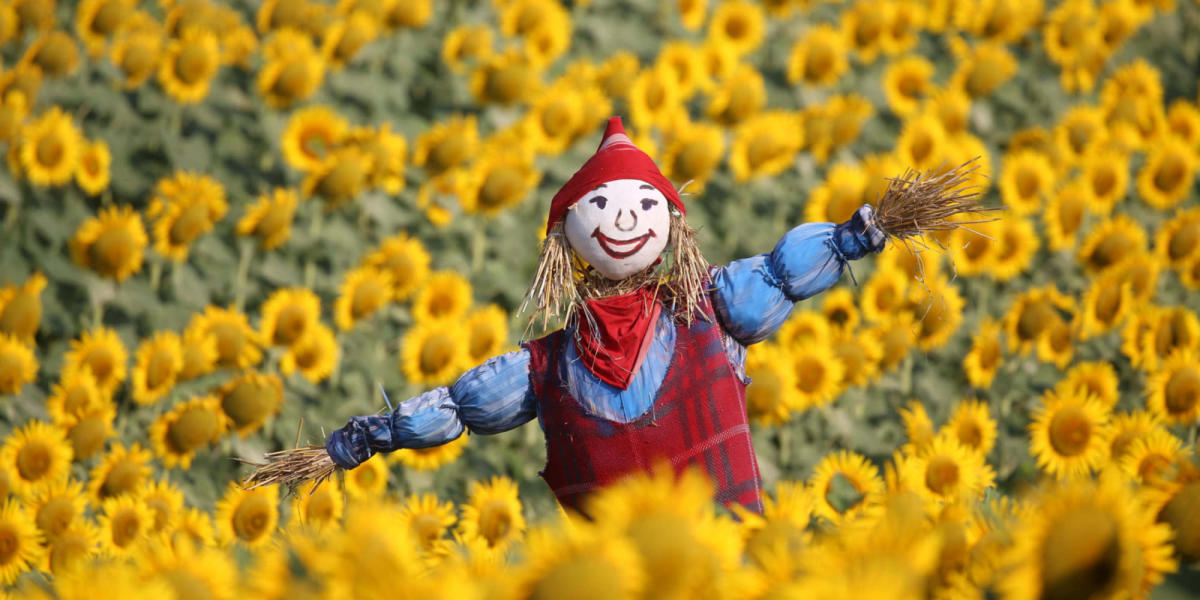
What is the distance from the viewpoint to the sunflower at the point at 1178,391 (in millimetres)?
2730

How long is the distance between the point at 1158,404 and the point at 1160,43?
2.39 metres

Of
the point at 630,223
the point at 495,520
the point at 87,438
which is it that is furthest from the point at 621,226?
the point at 87,438

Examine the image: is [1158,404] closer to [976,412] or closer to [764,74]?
[976,412]

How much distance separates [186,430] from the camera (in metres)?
2.81

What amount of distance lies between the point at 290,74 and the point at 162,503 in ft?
5.65

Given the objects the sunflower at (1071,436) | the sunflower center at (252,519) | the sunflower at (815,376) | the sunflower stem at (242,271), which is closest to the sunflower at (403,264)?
the sunflower stem at (242,271)

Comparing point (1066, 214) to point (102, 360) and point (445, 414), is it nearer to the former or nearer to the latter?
point (445, 414)

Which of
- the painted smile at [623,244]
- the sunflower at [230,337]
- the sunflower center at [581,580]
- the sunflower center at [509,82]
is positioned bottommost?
the sunflower center at [581,580]

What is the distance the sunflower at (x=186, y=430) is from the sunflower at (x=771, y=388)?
58.9 inches

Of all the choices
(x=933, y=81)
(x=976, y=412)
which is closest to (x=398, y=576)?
(x=976, y=412)

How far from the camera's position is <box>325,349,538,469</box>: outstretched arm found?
198 centimetres

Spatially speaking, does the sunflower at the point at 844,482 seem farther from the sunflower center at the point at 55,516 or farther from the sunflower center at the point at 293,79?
the sunflower center at the point at 293,79

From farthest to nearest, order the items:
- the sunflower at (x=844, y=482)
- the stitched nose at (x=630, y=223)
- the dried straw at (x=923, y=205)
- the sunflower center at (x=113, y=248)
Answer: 1. the sunflower center at (x=113, y=248)
2. the sunflower at (x=844, y=482)
3. the stitched nose at (x=630, y=223)
4. the dried straw at (x=923, y=205)

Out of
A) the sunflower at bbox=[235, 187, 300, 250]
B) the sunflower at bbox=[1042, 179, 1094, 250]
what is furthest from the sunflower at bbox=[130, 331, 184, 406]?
the sunflower at bbox=[1042, 179, 1094, 250]
